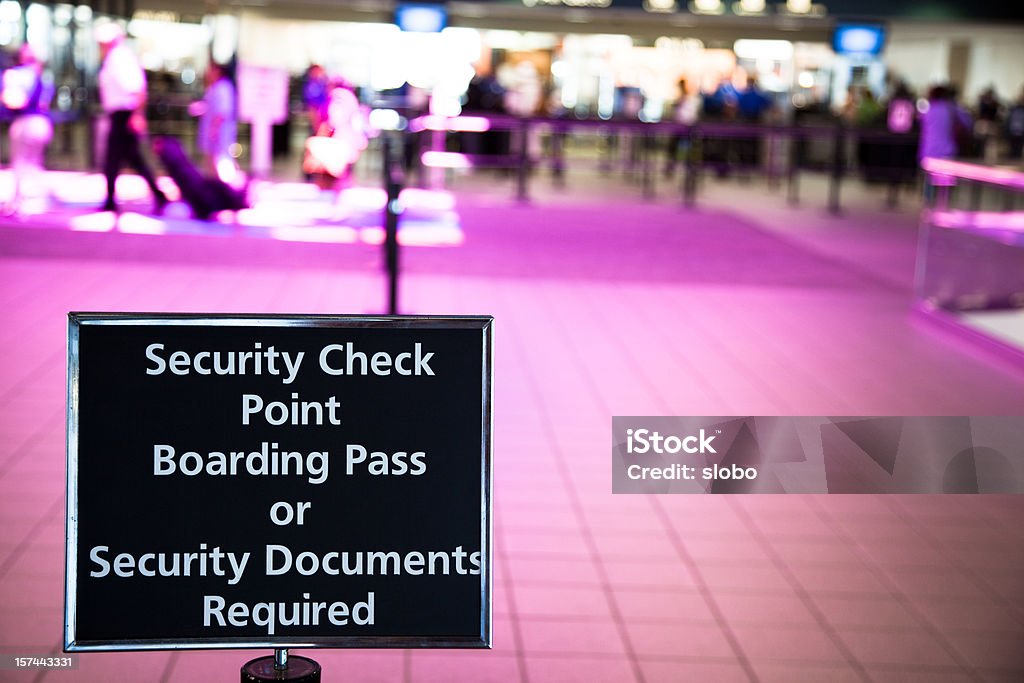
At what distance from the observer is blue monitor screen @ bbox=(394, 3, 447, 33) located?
720 inches

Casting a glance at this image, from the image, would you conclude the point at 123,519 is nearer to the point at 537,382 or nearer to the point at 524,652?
the point at 524,652

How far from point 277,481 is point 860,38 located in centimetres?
1890

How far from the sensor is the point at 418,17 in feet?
60.1

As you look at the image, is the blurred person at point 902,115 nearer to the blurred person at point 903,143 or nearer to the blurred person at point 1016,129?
the blurred person at point 903,143

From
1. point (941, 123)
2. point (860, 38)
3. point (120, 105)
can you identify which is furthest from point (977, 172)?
point (860, 38)

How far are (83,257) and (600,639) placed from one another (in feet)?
21.0

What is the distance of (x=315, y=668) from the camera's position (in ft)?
7.50

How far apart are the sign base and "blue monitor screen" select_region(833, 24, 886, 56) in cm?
1885

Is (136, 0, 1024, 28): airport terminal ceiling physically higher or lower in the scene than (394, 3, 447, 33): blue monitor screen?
higher

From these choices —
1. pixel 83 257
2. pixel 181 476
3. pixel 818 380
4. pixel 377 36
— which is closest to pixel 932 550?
pixel 818 380

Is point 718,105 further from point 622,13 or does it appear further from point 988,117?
point 988,117

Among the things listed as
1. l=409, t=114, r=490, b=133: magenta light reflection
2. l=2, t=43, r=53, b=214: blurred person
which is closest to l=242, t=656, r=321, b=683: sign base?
l=2, t=43, r=53, b=214: blurred person

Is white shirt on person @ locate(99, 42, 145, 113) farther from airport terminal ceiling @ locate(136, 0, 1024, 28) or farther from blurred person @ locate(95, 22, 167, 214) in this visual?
airport terminal ceiling @ locate(136, 0, 1024, 28)

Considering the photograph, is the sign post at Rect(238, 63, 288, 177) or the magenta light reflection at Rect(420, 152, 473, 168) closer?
the sign post at Rect(238, 63, 288, 177)
